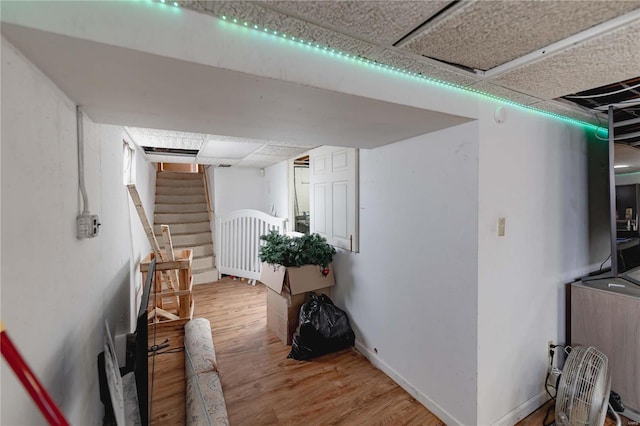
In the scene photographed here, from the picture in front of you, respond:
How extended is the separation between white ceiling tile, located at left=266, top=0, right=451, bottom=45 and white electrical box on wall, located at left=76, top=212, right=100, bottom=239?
1.23m

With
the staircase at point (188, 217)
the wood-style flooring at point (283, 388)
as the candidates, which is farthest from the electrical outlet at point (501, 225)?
the staircase at point (188, 217)

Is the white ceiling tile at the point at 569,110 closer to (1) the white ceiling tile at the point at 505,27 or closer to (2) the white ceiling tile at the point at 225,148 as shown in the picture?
(1) the white ceiling tile at the point at 505,27

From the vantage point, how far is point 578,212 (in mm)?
2266

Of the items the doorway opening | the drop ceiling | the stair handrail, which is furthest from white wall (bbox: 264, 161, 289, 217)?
the drop ceiling

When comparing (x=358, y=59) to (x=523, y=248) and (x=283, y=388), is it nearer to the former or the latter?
(x=523, y=248)

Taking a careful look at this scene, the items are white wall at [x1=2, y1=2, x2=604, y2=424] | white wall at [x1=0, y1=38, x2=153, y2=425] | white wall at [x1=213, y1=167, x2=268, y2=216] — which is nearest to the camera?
white wall at [x1=0, y1=38, x2=153, y2=425]

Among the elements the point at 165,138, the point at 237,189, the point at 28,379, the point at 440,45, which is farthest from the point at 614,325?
the point at 237,189

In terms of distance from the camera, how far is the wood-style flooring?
1901 mm

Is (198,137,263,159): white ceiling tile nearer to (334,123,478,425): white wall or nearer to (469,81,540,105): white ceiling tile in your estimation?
(334,123,478,425): white wall

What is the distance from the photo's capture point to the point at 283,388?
7.17 feet

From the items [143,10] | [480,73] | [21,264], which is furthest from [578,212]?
[21,264]

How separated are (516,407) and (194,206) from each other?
233 inches

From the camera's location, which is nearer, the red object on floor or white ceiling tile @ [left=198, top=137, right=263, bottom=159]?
the red object on floor

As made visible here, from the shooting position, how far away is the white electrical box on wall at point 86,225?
127 centimetres
